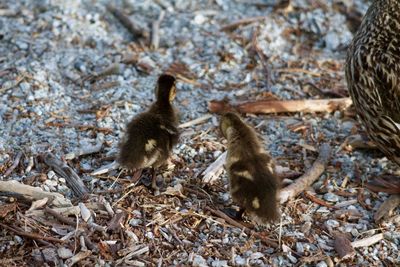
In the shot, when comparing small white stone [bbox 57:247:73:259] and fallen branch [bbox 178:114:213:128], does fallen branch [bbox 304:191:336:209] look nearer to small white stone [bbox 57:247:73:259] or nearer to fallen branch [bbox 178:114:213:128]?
fallen branch [bbox 178:114:213:128]

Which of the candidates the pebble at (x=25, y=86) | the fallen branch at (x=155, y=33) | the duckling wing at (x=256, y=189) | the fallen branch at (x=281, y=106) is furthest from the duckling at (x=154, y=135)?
the fallen branch at (x=155, y=33)

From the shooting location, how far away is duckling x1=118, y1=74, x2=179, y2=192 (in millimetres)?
4484

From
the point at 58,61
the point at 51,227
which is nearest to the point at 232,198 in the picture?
the point at 51,227

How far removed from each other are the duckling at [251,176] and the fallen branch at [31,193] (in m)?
1.03

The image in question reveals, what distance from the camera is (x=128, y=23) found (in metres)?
6.58

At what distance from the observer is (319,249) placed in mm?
4441

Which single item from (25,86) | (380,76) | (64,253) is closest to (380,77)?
(380,76)

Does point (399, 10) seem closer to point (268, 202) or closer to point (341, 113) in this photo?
point (341, 113)

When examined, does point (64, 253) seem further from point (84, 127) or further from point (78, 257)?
point (84, 127)

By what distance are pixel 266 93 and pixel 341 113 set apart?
2.07 ft

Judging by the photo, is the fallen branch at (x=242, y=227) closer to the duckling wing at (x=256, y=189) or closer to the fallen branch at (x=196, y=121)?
the duckling wing at (x=256, y=189)

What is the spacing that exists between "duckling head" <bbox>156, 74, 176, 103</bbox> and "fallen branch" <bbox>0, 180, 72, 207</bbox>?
0.97 metres

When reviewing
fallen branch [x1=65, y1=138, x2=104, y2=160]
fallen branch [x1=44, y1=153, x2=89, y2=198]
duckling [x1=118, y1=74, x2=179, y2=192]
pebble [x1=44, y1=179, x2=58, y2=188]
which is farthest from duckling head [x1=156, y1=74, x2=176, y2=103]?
pebble [x1=44, y1=179, x2=58, y2=188]

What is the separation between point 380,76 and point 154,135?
160cm
